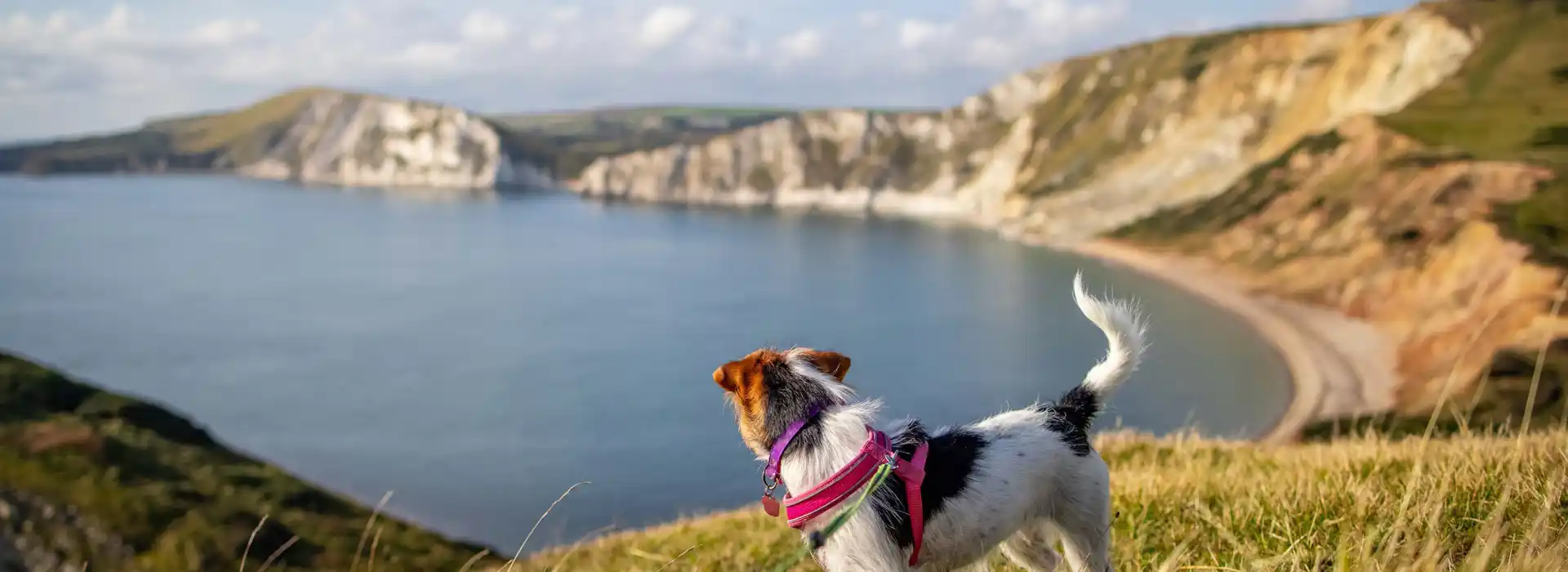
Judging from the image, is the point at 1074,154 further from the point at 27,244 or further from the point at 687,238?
the point at 27,244

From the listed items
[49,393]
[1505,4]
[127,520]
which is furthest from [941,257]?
[127,520]

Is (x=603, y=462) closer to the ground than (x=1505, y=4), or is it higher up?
closer to the ground

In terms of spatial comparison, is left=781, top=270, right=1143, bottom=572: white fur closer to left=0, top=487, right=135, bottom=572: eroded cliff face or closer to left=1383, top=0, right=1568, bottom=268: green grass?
left=0, top=487, right=135, bottom=572: eroded cliff face

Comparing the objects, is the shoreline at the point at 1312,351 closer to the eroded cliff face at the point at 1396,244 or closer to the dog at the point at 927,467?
the eroded cliff face at the point at 1396,244

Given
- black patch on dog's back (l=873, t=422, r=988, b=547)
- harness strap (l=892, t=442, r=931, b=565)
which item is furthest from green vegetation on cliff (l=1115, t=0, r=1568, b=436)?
harness strap (l=892, t=442, r=931, b=565)

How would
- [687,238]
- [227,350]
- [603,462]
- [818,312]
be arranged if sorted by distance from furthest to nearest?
[687,238], [818,312], [227,350], [603,462]
